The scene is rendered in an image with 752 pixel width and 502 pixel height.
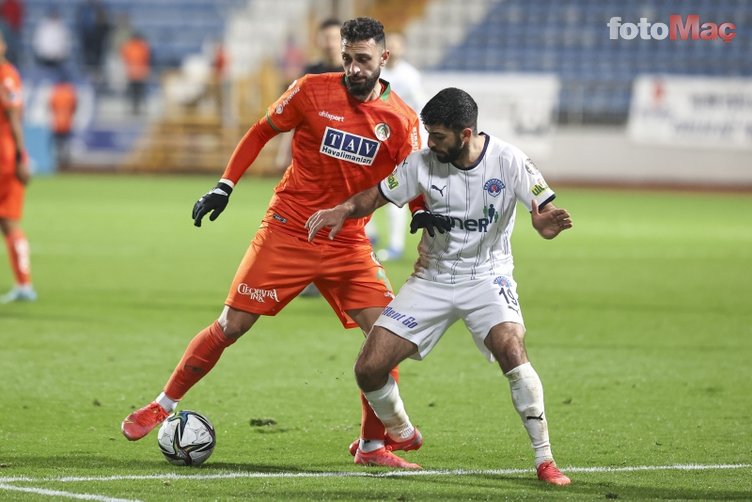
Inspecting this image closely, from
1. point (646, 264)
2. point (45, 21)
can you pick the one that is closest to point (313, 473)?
point (646, 264)

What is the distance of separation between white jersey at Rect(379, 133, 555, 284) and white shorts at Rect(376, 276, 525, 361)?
0.06 metres

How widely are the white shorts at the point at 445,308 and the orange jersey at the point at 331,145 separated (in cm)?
67

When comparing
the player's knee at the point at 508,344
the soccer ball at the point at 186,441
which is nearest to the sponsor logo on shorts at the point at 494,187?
the player's knee at the point at 508,344

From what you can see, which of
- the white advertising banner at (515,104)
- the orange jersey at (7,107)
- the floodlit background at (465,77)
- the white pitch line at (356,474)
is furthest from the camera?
the white advertising banner at (515,104)

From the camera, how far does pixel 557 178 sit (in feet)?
92.2

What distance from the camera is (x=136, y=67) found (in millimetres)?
31094

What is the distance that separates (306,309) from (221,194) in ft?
17.9

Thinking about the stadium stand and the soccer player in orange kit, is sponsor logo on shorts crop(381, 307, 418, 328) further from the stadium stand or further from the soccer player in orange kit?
the stadium stand

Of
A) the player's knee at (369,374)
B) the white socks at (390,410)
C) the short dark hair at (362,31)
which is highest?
the short dark hair at (362,31)

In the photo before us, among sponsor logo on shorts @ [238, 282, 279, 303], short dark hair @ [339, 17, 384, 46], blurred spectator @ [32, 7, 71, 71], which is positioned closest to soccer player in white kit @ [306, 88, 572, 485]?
sponsor logo on shorts @ [238, 282, 279, 303]

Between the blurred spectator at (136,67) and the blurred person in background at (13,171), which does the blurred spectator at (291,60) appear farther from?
the blurred person in background at (13,171)

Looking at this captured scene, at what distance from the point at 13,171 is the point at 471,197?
6.76 meters

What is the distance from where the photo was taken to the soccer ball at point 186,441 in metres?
6.09

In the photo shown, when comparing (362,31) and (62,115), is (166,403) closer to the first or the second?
(362,31)
